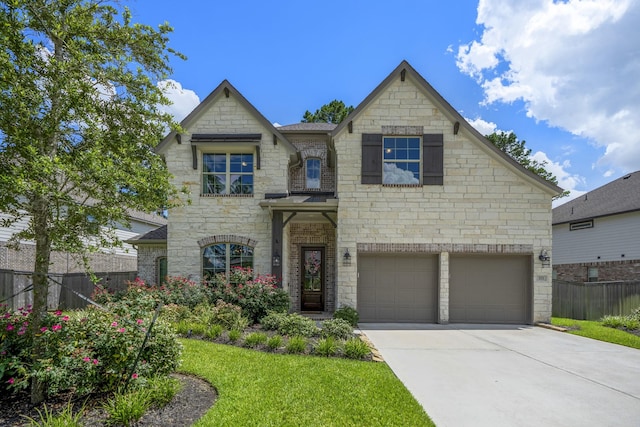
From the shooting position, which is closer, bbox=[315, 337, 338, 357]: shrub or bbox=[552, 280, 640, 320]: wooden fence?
bbox=[315, 337, 338, 357]: shrub

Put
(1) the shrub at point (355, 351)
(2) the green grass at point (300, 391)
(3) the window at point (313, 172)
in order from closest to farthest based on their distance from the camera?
(2) the green grass at point (300, 391)
(1) the shrub at point (355, 351)
(3) the window at point (313, 172)

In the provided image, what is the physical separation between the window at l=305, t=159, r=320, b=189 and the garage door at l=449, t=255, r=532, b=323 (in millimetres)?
6356

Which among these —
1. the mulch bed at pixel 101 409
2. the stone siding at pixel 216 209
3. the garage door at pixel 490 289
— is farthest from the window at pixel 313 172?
the mulch bed at pixel 101 409

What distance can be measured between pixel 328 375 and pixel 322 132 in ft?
37.0

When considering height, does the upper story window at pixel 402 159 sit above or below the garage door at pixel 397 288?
above

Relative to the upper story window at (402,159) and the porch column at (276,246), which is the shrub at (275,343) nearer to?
the porch column at (276,246)

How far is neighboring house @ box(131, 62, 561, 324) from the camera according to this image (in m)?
11.6

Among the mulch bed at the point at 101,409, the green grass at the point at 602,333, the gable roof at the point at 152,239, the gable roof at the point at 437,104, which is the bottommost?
the green grass at the point at 602,333

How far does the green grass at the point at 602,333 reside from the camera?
29.7ft

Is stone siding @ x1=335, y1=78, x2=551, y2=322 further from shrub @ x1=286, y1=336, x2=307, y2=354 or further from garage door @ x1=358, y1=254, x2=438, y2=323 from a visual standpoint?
shrub @ x1=286, y1=336, x2=307, y2=354

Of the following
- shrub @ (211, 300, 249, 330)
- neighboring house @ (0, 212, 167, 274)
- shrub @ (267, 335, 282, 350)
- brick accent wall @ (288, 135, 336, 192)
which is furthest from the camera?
brick accent wall @ (288, 135, 336, 192)

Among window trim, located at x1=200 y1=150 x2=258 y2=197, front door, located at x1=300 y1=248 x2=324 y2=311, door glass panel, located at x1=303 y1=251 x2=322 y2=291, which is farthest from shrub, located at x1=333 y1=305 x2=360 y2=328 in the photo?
window trim, located at x1=200 y1=150 x2=258 y2=197

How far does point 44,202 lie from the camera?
4484 millimetres

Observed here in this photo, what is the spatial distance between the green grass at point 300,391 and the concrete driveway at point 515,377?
1.45ft
